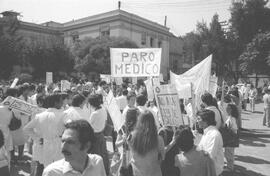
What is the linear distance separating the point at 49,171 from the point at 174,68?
58.2 meters

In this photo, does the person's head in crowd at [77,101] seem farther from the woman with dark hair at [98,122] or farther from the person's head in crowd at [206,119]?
the person's head in crowd at [206,119]

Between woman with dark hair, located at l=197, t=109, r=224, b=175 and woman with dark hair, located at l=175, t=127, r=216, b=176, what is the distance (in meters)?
0.52

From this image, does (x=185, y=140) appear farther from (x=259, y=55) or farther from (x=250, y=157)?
(x=259, y=55)

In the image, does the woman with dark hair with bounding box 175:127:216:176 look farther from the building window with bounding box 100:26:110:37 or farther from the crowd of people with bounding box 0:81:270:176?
the building window with bounding box 100:26:110:37

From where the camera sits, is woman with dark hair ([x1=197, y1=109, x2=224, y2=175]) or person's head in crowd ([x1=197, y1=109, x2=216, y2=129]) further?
person's head in crowd ([x1=197, y1=109, x2=216, y2=129])

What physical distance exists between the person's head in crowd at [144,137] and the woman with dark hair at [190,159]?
0.41m

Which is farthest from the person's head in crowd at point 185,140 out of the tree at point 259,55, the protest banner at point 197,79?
the tree at point 259,55

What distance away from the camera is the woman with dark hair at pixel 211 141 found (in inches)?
151

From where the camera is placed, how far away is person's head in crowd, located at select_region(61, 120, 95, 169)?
2.14 m

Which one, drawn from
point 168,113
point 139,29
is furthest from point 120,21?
point 168,113

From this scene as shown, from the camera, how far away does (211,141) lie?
387cm

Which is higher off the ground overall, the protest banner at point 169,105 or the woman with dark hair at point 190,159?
the protest banner at point 169,105

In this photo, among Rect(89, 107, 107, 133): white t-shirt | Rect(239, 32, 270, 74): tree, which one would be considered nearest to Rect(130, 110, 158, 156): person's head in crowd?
Rect(89, 107, 107, 133): white t-shirt

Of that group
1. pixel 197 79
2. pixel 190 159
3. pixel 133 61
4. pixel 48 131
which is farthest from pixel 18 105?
pixel 197 79
